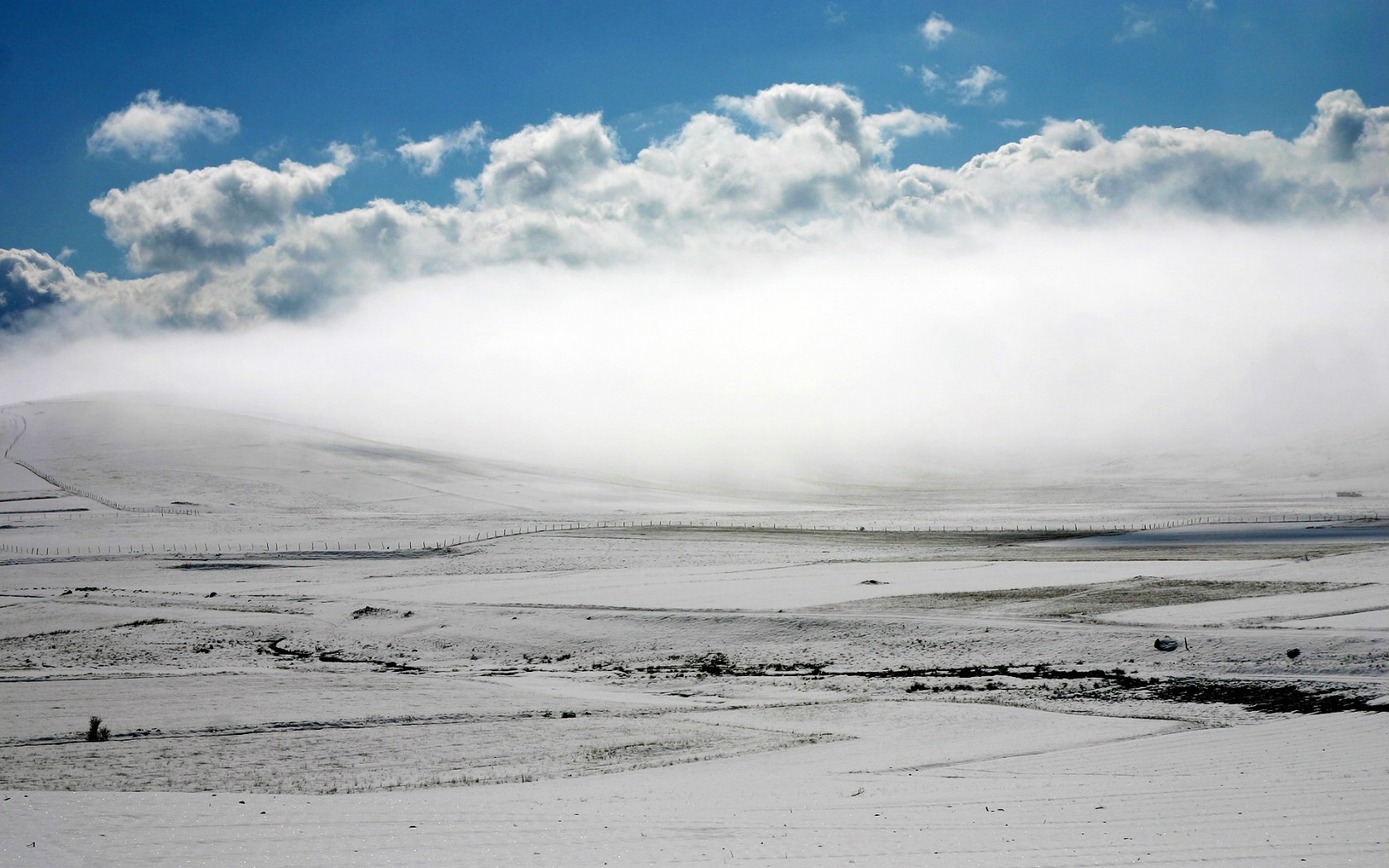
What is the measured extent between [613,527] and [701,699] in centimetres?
4575

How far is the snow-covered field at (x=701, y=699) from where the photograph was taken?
41.1 ft

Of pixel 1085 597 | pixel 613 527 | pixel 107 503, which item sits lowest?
pixel 107 503

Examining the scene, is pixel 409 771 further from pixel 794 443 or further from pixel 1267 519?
pixel 794 443

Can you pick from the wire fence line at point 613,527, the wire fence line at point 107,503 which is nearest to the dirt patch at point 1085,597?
the wire fence line at point 613,527

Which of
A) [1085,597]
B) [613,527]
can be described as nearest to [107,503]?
[613,527]

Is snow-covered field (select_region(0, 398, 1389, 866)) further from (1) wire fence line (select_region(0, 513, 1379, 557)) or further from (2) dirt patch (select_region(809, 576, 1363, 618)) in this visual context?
(1) wire fence line (select_region(0, 513, 1379, 557))

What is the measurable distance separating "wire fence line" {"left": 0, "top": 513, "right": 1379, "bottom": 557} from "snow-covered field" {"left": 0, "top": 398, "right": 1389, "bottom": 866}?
85 cm

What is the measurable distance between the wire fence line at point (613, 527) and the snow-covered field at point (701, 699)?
0.85 metres

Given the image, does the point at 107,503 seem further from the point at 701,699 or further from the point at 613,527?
the point at 701,699

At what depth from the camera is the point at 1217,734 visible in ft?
60.9

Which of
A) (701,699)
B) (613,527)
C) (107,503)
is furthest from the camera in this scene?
(107,503)

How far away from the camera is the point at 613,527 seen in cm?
6994

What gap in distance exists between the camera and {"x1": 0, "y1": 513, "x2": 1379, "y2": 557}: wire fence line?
197 feet

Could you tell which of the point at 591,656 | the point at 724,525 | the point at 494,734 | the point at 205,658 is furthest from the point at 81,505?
the point at 494,734
